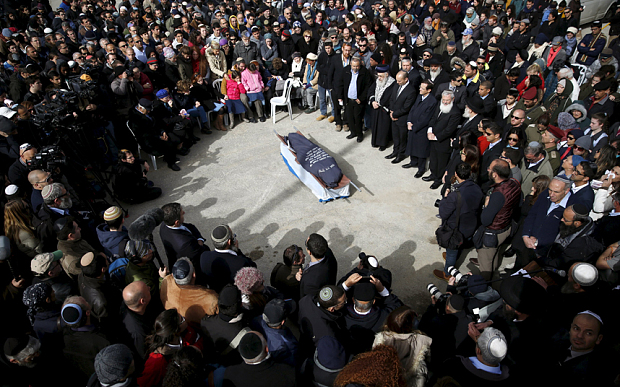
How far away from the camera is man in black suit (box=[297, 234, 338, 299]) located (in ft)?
11.0

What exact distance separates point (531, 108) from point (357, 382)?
5509 millimetres

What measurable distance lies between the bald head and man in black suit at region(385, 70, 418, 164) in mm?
5327

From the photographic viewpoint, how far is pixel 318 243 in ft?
11.0

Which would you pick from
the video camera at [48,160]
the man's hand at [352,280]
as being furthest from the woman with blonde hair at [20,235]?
the man's hand at [352,280]

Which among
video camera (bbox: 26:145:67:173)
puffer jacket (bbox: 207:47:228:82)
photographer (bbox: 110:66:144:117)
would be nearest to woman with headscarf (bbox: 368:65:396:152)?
puffer jacket (bbox: 207:47:228:82)

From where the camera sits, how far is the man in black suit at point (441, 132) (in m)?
5.67

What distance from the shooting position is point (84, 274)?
3240 millimetres

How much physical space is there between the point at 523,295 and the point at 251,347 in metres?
2.14

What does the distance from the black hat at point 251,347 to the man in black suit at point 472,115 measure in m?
4.66

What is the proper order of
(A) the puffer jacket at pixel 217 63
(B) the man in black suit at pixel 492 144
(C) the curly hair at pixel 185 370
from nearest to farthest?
1. (C) the curly hair at pixel 185 370
2. (B) the man in black suit at pixel 492 144
3. (A) the puffer jacket at pixel 217 63

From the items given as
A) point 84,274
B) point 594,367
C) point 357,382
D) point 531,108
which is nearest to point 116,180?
point 84,274

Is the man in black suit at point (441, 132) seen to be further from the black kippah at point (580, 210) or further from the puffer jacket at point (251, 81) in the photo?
the puffer jacket at point (251, 81)

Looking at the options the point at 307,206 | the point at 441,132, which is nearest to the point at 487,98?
the point at 441,132

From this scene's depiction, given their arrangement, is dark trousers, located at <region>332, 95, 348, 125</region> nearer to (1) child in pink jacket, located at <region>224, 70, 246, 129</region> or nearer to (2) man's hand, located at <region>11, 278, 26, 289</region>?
(1) child in pink jacket, located at <region>224, 70, 246, 129</region>
